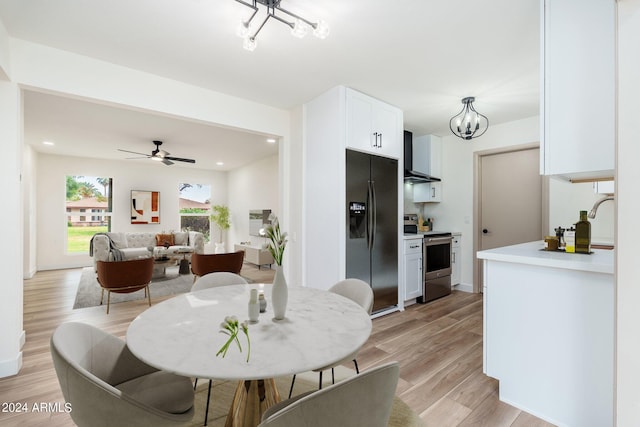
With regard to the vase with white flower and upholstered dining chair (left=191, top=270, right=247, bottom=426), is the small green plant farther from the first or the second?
the vase with white flower

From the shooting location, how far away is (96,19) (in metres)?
2.00

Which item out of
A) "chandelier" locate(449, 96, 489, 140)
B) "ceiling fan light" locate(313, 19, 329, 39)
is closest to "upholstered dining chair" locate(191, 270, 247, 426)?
"ceiling fan light" locate(313, 19, 329, 39)

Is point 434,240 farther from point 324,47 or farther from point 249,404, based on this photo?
point 249,404

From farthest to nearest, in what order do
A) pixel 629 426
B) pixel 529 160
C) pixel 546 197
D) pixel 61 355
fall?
1. pixel 529 160
2. pixel 546 197
3. pixel 629 426
4. pixel 61 355

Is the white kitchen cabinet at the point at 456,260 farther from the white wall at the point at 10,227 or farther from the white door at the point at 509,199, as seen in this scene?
the white wall at the point at 10,227

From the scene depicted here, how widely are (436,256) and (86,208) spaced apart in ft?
26.0

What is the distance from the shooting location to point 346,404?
2.63ft

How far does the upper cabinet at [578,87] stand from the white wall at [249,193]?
539cm

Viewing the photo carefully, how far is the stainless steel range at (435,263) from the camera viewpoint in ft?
13.2

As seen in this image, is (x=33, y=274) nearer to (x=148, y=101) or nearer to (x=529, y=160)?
(x=148, y=101)

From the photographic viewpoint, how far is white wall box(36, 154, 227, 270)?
643 centimetres

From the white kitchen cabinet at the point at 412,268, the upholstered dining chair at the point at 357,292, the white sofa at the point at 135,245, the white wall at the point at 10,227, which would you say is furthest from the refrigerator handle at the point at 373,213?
the white sofa at the point at 135,245

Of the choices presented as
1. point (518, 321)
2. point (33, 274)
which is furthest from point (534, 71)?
point (33, 274)

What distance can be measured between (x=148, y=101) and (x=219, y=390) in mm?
2593
